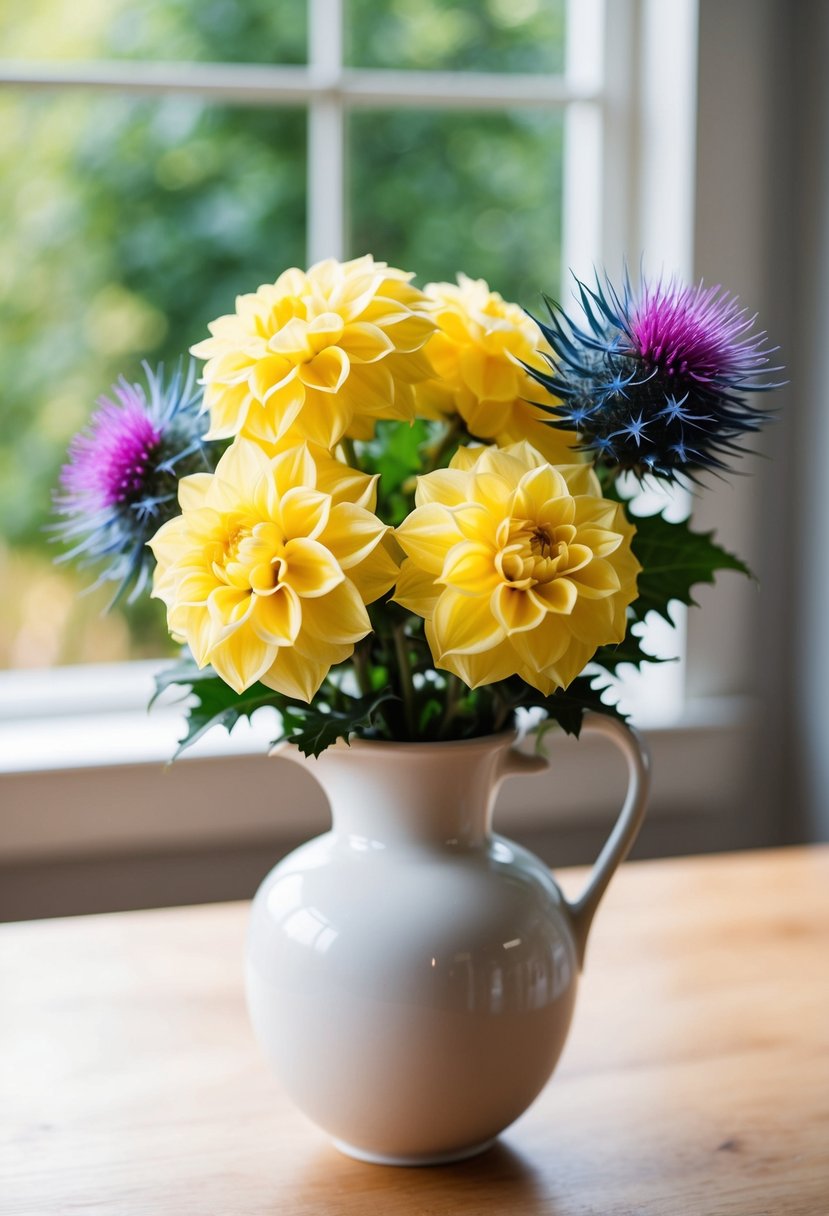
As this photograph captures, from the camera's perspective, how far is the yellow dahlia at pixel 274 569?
520 mm

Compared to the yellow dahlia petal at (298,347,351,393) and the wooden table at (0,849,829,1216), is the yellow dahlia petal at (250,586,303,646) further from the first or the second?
the wooden table at (0,849,829,1216)

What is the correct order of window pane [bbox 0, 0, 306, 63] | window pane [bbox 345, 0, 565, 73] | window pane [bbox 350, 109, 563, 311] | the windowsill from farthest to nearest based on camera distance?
window pane [bbox 0, 0, 306, 63]
window pane [bbox 345, 0, 565, 73]
window pane [bbox 350, 109, 563, 311]
the windowsill

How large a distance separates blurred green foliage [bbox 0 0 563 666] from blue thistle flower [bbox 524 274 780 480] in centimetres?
121

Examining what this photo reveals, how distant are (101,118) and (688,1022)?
1.78 metres

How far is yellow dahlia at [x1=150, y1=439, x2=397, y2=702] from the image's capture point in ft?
1.70

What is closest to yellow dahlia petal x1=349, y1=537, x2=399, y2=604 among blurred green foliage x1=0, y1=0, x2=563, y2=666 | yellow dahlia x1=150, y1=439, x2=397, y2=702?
yellow dahlia x1=150, y1=439, x2=397, y2=702

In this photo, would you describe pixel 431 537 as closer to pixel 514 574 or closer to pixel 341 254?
pixel 514 574

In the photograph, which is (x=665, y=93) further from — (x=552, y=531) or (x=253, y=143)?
(x=552, y=531)

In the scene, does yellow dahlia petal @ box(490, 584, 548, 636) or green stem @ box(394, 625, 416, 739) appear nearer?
yellow dahlia petal @ box(490, 584, 548, 636)

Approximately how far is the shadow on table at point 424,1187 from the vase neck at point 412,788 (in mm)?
187

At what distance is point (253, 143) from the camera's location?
214 centimetres

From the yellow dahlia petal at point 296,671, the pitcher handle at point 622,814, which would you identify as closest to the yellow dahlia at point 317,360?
the yellow dahlia petal at point 296,671

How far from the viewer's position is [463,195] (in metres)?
2.11

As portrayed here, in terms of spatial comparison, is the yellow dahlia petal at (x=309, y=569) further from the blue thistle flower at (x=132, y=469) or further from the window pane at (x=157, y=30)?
the window pane at (x=157, y=30)
